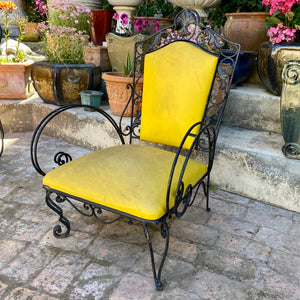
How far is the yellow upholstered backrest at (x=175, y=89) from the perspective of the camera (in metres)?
1.89

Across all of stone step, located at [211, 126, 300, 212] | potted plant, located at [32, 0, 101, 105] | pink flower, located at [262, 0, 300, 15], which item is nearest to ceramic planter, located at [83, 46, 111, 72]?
potted plant, located at [32, 0, 101, 105]

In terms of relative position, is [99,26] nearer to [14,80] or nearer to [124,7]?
[124,7]

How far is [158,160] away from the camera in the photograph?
181cm

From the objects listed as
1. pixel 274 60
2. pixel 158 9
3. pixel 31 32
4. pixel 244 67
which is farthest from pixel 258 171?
pixel 31 32

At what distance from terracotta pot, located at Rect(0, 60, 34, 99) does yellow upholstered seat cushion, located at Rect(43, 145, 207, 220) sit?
224cm

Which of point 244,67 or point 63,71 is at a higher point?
point 244,67

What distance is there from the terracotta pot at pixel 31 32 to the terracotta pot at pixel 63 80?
3195 millimetres

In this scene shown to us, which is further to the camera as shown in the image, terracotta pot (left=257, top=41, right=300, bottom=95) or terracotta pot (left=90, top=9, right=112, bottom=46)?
terracotta pot (left=90, top=9, right=112, bottom=46)

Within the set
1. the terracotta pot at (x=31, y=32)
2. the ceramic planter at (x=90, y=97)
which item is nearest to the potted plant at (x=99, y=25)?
the terracotta pot at (x=31, y=32)

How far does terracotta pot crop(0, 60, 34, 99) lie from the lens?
3596 mm

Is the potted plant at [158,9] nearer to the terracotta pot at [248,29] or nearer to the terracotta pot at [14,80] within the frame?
the terracotta pot at [248,29]

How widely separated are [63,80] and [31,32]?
138 inches

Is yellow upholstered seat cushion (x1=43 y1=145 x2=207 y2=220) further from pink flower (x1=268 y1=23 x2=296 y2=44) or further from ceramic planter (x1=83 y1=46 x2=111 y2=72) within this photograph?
ceramic planter (x1=83 y1=46 x2=111 y2=72)

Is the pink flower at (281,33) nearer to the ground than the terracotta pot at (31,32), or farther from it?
farther from it
